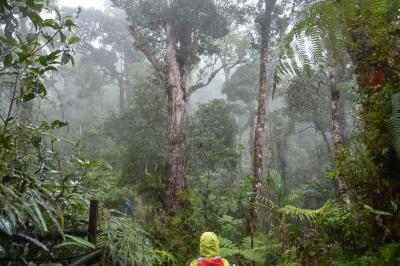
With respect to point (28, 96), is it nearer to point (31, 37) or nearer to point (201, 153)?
point (31, 37)

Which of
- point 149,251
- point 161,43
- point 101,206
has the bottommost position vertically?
point 149,251

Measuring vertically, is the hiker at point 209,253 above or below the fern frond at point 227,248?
above

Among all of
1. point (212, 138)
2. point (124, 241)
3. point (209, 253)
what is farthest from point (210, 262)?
point (212, 138)

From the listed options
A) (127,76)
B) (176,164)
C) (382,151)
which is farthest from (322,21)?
(127,76)

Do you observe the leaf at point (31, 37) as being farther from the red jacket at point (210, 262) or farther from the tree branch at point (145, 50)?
the tree branch at point (145, 50)

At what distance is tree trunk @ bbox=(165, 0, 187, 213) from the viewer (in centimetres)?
1012

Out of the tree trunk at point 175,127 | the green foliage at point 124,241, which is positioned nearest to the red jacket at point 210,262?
the green foliage at point 124,241

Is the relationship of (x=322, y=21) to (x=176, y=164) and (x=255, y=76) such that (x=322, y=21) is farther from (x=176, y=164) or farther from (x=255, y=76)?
(x=255, y=76)

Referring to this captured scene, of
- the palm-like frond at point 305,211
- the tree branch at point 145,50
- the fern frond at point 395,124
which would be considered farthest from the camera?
the tree branch at point 145,50

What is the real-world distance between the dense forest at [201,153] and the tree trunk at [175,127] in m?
0.04

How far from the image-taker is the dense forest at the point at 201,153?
6.93 feet

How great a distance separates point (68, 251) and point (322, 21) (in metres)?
2.09

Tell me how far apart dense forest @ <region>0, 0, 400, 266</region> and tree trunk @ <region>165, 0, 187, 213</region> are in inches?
1.6

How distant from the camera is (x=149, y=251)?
8.36 feet
